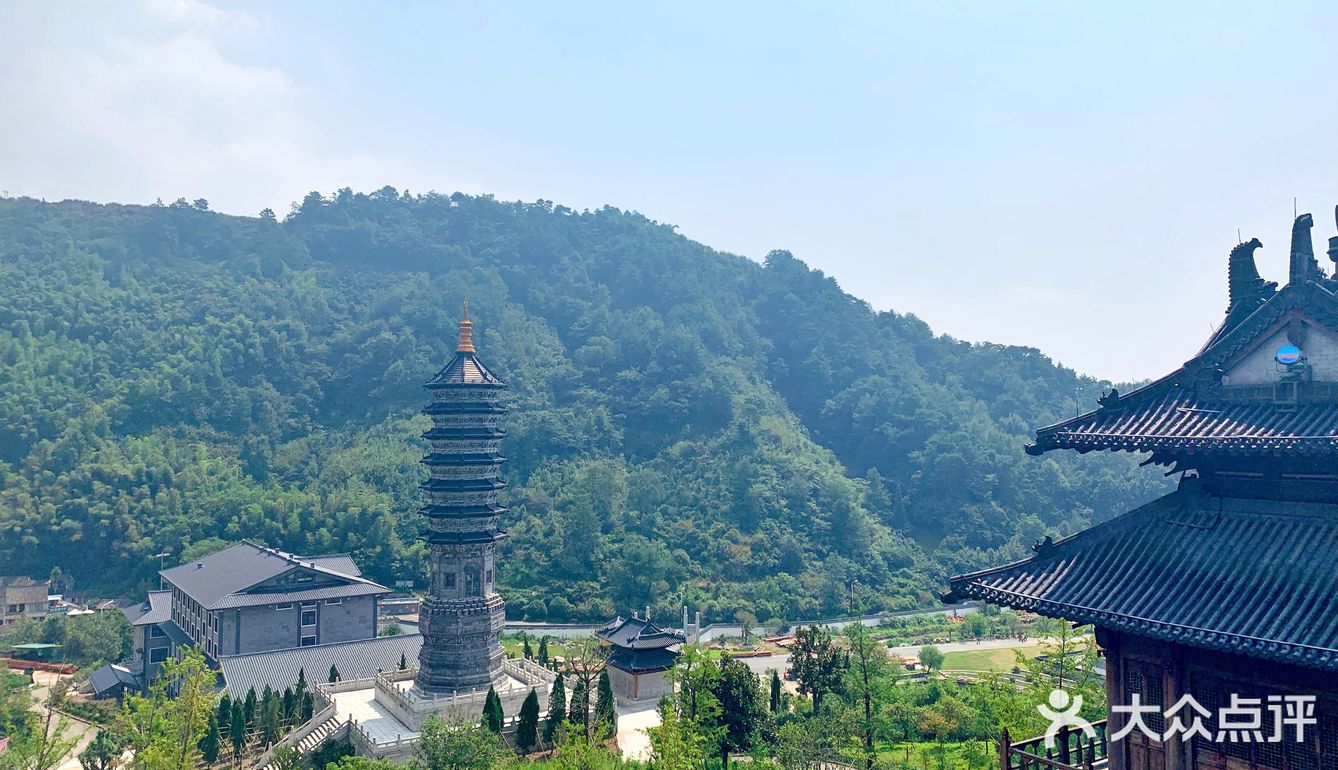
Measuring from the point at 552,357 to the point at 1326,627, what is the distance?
10083 centimetres

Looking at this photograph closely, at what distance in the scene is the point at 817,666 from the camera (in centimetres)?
3603

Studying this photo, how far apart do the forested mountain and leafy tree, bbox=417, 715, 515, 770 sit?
3649 centimetres

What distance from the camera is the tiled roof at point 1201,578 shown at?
9141 mm

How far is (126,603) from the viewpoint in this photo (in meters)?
61.2

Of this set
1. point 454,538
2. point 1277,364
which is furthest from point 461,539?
point 1277,364

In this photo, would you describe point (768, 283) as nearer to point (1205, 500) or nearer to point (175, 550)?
point (175, 550)

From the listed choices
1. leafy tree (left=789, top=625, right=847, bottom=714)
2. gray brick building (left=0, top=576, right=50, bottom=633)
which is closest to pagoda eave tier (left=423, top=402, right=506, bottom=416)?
leafy tree (left=789, top=625, right=847, bottom=714)

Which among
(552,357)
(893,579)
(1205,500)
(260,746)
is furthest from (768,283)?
(1205,500)

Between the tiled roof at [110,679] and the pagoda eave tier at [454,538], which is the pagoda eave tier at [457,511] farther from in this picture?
the tiled roof at [110,679]

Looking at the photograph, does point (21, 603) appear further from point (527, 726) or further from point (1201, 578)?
point (1201, 578)

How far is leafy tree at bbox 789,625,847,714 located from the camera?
35344 millimetres

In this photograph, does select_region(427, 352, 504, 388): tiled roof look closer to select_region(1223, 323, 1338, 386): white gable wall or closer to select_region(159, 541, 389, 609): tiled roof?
select_region(159, 541, 389, 609): tiled roof

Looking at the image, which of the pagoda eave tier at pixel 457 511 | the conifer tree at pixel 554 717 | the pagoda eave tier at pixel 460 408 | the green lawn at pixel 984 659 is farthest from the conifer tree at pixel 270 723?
the green lawn at pixel 984 659

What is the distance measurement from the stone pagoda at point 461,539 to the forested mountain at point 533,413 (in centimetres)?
3025
